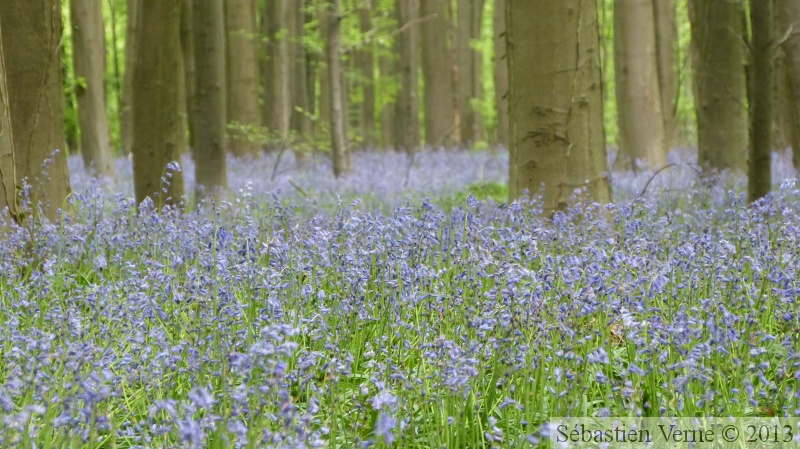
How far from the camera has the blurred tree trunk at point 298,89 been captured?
1590 cm

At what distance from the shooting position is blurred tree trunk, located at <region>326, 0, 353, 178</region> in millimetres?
12070

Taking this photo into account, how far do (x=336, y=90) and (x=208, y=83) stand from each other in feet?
13.2

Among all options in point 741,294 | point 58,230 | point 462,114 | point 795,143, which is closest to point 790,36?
point 795,143

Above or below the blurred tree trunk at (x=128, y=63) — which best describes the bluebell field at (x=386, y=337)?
below

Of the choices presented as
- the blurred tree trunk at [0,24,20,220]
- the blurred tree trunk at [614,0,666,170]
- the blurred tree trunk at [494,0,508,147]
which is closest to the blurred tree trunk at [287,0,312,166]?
the blurred tree trunk at [494,0,508,147]

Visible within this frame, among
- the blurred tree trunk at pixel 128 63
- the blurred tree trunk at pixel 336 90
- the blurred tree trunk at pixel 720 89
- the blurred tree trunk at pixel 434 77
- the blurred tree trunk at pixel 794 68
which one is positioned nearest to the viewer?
the blurred tree trunk at pixel 794 68

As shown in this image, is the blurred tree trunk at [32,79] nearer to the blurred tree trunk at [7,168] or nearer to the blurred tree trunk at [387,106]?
the blurred tree trunk at [7,168]

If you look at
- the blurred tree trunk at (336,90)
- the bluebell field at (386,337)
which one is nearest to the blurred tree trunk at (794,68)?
the bluebell field at (386,337)

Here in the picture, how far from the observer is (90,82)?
12508 mm

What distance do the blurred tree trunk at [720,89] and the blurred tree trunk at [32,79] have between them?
254 inches

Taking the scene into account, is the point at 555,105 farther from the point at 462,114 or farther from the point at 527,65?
the point at 462,114

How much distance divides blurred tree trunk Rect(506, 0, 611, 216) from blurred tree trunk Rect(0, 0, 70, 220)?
3482 millimetres

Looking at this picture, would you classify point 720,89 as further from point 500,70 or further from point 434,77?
point 434,77

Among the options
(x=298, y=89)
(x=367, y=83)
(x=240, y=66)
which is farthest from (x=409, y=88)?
(x=367, y=83)
